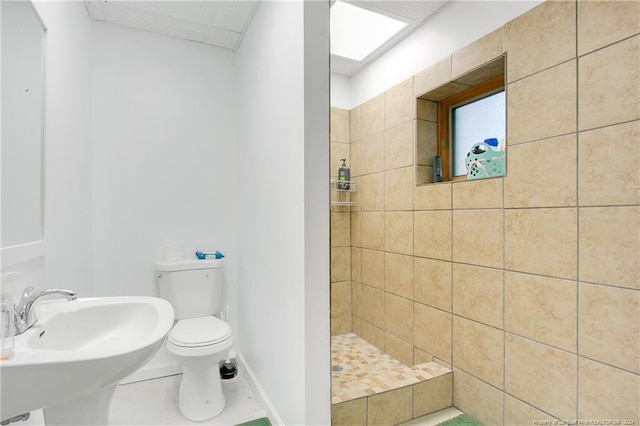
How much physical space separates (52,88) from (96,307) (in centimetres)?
96

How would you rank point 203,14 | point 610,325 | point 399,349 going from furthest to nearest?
1. point 399,349
2. point 203,14
3. point 610,325

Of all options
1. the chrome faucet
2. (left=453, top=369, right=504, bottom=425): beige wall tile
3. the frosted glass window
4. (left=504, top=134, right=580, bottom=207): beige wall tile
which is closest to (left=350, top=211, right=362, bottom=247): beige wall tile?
the frosted glass window

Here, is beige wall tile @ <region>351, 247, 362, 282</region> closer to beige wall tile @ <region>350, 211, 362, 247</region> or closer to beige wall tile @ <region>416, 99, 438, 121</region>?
beige wall tile @ <region>350, 211, 362, 247</region>

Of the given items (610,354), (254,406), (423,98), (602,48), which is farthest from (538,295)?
(254,406)

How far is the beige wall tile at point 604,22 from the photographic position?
4.22 feet

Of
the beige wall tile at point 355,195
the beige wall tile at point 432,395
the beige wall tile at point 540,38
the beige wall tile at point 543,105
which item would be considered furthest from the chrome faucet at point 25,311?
the beige wall tile at point 355,195

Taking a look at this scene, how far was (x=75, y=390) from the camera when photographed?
77 centimetres

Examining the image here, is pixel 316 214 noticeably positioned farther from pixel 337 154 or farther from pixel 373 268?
pixel 337 154

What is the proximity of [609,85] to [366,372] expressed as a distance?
198 centimetres

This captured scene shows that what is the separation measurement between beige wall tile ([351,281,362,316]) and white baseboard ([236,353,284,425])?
106 cm

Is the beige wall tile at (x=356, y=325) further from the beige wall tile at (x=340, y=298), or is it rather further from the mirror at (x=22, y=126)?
the mirror at (x=22, y=126)

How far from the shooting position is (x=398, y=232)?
2.55 meters

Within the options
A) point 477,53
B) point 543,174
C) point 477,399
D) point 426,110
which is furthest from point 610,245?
point 426,110

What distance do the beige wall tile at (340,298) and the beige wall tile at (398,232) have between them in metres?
0.64
